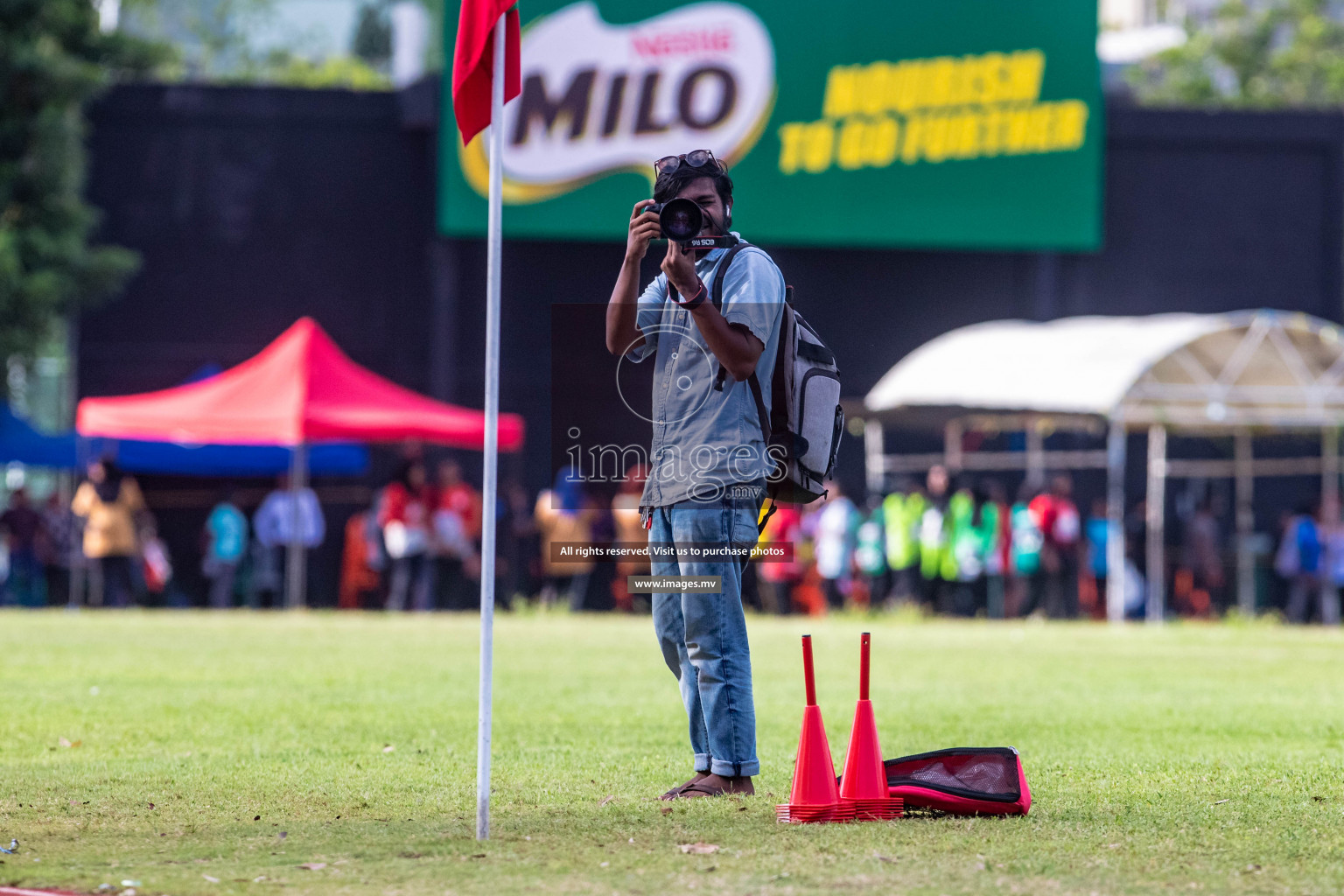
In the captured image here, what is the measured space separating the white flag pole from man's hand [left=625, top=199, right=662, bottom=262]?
446 millimetres

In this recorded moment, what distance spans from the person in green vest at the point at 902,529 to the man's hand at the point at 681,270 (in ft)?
61.3

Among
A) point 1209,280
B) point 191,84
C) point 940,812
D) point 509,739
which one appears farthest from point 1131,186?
point 940,812

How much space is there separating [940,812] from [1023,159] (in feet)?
82.0

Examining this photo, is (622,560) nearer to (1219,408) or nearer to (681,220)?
(1219,408)

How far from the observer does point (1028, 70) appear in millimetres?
30469

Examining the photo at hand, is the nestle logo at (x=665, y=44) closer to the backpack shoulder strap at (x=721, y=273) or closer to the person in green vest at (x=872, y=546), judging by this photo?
the person in green vest at (x=872, y=546)

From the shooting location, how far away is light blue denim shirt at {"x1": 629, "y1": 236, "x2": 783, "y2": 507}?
21.4 feet

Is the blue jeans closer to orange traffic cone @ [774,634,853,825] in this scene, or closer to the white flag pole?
orange traffic cone @ [774,634,853,825]

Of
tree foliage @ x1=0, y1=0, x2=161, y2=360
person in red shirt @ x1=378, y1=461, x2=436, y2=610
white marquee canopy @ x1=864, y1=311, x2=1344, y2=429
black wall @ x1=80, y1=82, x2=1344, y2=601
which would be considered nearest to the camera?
person in red shirt @ x1=378, y1=461, x2=436, y2=610

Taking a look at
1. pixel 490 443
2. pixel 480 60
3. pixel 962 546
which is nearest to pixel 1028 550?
pixel 962 546

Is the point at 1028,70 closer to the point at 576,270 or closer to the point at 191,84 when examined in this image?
Result: the point at 576,270

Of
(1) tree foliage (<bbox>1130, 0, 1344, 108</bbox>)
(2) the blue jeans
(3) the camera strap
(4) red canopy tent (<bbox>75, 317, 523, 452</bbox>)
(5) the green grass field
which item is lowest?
(5) the green grass field

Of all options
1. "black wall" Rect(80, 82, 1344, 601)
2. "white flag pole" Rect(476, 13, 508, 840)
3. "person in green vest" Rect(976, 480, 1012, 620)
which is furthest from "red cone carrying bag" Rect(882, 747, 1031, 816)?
"black wall" Rect(80, 82, 1344, 601)

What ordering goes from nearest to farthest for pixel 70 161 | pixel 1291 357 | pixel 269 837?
pixel 269 837 < pixel 1291 357 < pixel 70 161
